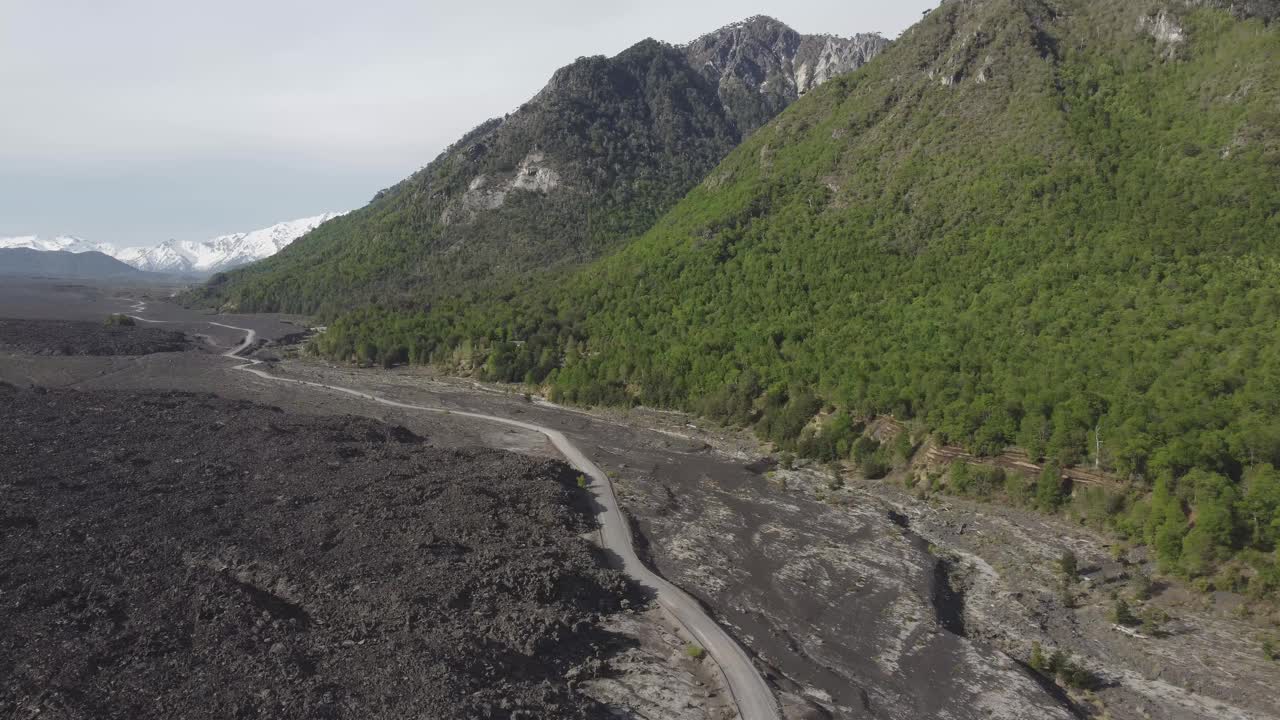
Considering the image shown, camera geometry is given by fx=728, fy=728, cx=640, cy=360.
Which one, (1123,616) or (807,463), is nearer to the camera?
(1123,616)

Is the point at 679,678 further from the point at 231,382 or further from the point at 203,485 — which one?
the point at 231,382

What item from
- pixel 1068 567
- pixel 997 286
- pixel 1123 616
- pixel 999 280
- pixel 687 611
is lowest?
pixel 687 611

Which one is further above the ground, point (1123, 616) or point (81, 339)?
point (81, 339)

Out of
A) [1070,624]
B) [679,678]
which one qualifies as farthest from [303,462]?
[1070,624]

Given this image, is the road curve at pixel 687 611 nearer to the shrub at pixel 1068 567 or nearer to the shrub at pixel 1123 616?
the shrub at pixel 1123 616

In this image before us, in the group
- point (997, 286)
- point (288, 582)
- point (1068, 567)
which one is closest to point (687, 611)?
point (288, 582)

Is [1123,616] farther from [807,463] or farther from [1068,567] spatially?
[807,463]
